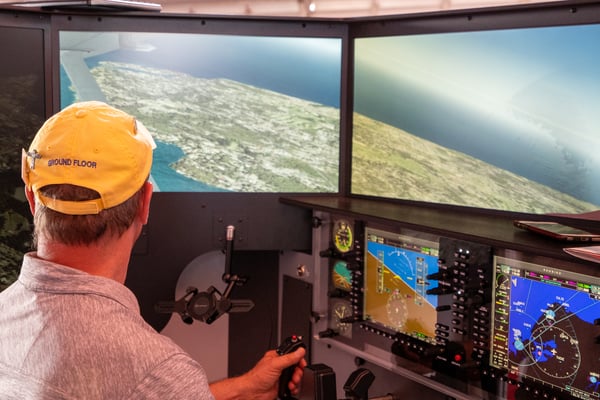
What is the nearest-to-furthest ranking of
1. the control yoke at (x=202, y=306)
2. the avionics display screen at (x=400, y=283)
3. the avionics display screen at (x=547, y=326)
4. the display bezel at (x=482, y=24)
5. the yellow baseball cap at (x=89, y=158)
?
the yellow baseball cap at (x=89, y=158)
the avionics display screen at (x=547, y=326)
the display bezel at (x=482, y=24)
the avionics display screen at (x=400, y=283)
the control yoke at (x=202, y=306)

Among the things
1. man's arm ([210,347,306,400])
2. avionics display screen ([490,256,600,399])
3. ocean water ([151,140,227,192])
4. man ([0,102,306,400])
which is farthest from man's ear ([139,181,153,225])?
ocean water ([151,140,227,192])

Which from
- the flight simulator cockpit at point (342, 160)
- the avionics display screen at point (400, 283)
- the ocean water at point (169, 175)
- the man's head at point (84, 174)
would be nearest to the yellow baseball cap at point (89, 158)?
the man's head at point (84, 174)

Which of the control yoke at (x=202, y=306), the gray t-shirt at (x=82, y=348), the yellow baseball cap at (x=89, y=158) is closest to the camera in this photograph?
the gray t-shirt at (x=82, y=348)

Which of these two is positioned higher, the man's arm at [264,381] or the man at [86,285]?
the man at [86,285]

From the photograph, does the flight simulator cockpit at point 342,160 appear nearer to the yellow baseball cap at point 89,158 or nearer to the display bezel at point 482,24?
the display bezel at point 482,24

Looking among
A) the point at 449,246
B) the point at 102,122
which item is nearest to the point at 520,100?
the point at 449,246

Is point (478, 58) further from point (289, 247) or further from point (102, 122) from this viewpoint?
point (102, 122)
